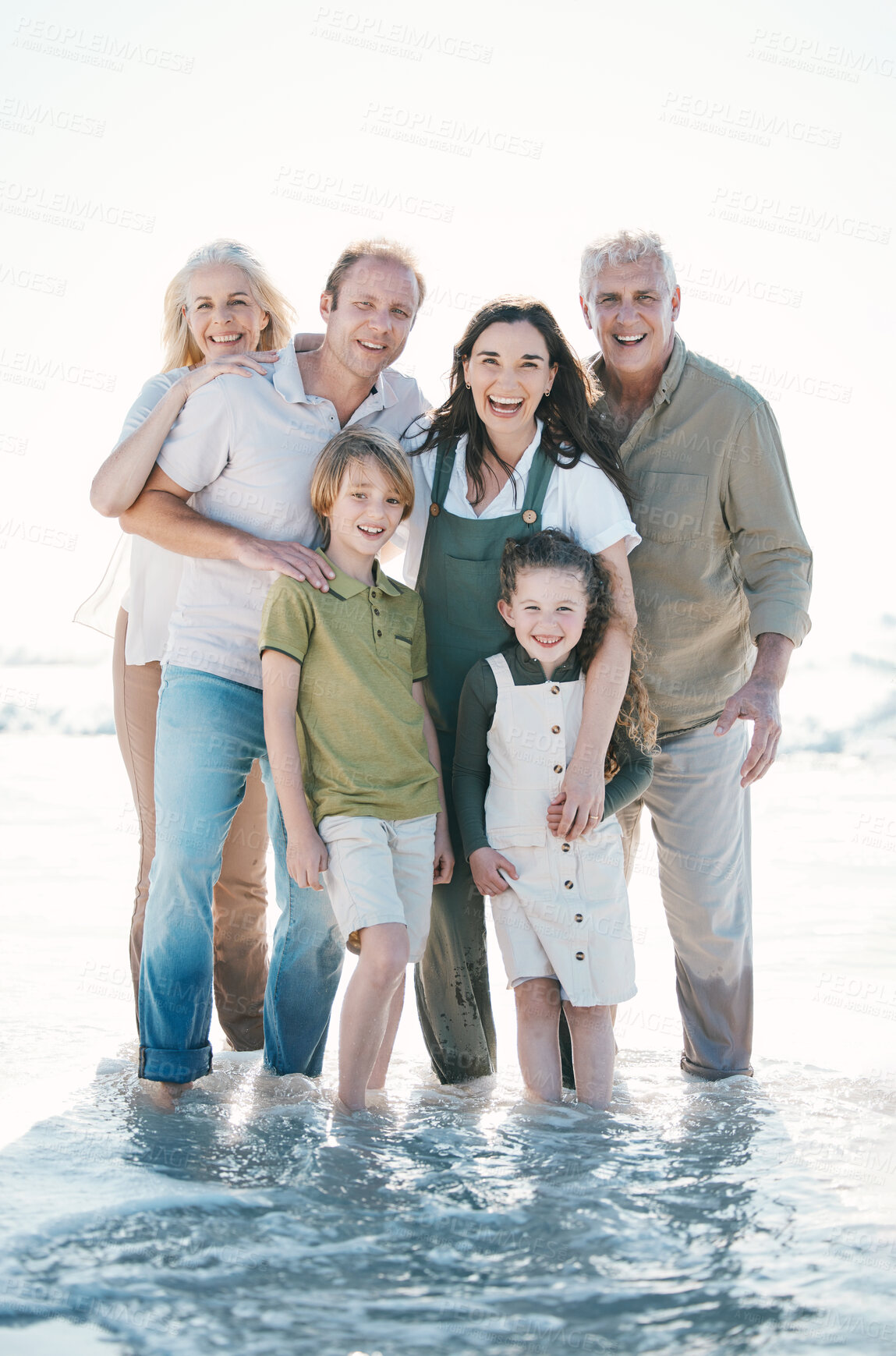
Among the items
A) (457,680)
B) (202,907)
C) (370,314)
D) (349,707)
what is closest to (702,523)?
(457,680)

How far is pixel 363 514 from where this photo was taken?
2764 millimetres

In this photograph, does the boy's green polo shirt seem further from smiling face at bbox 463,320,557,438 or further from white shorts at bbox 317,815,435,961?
smiling face at bbox 463,320,557,438

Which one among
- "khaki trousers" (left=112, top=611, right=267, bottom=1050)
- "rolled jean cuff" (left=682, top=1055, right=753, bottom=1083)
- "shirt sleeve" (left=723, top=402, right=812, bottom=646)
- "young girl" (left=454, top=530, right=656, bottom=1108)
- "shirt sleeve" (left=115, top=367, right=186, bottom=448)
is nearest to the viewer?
"young girl" (left=454, top=530, right=656, bottom=1108)

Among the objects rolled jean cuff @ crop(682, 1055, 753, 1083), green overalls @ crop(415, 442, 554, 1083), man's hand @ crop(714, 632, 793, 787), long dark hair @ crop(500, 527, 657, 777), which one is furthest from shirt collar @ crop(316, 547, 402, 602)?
rolled jean cuff @ crop(682, 1055, 753, 1083)

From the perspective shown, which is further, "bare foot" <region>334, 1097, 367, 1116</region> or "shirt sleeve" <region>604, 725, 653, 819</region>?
"shirt sleeve" <region>604, 725, 653, 819</region>

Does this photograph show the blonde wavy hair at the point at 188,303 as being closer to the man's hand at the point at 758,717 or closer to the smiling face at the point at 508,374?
the smiling face at the point at 508,374

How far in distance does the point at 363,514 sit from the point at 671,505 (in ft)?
3.01

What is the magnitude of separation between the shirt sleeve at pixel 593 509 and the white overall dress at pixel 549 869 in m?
0.37

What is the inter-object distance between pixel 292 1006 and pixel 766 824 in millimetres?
6270

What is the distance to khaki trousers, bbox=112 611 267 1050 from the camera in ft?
11.4

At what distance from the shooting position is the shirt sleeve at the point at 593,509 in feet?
9.30

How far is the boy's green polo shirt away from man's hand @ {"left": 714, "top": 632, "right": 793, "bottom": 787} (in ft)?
2.62

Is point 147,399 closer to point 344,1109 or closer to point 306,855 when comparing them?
point 306,855

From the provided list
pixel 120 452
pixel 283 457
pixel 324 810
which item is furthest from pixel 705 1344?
pixel 120 452
